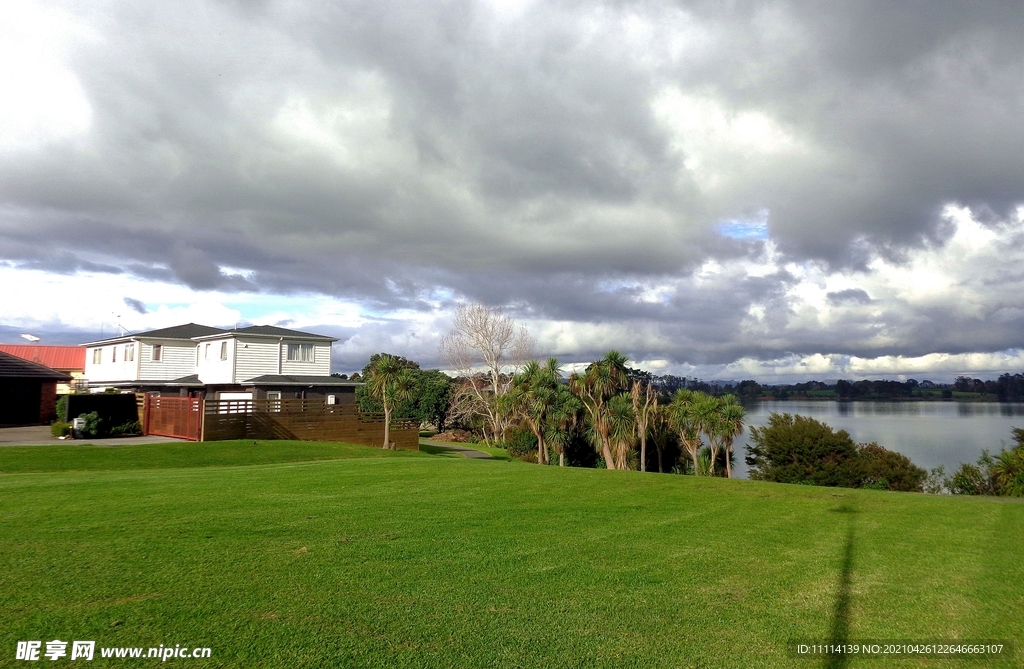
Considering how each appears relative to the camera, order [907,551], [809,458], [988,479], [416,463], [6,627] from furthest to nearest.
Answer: [809,458], [988,479], [416,463], [907,551], [6,627]

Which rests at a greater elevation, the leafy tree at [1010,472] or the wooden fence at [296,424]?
the wooden fence at [296,424]

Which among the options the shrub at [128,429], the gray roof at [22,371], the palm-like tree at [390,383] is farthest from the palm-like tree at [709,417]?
the gray roof at [22,371]

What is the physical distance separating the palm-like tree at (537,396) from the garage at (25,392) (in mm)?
27521

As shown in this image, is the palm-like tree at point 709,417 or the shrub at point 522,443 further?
the shrub at point 522,443

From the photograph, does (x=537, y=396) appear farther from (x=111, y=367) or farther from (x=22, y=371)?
(x=111, y=367)

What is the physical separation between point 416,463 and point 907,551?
43.9 feet

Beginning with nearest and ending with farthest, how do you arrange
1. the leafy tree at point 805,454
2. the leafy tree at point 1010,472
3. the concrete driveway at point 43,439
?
the leafy tree at point 1010,472 < the concrete driveway at point 43,439 < the leafy tree at point 805,454

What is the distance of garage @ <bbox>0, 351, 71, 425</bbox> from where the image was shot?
3831 cm

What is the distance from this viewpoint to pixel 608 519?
34.7 feet

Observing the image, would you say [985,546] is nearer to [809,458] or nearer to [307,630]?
[307,630]

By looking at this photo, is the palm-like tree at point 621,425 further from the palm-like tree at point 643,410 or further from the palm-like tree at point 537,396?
the palm-like tree at point 537,396

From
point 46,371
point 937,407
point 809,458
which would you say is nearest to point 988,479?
point 809,458

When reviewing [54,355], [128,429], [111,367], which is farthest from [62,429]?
[54,355]

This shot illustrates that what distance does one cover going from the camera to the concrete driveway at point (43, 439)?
2756 centimetres
